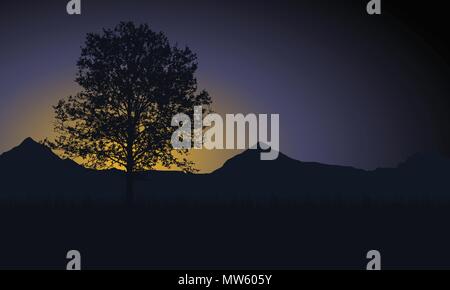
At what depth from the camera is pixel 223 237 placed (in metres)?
22.5

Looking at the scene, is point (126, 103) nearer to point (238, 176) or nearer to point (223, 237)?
point (223, 237)

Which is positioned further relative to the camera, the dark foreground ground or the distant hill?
the distant hill

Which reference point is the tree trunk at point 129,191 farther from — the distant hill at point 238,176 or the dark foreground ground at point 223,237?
the distant hill at point 238,176

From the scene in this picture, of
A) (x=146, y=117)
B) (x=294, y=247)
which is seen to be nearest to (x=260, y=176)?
(x=146, y=117)

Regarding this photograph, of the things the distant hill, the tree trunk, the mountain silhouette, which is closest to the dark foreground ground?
the mountain silhouette

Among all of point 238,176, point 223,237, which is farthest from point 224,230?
point 238,176

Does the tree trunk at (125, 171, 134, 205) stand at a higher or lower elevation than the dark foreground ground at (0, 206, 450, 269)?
higher

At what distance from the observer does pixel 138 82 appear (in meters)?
34.5

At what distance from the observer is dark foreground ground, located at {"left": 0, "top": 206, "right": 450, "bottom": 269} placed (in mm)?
19375

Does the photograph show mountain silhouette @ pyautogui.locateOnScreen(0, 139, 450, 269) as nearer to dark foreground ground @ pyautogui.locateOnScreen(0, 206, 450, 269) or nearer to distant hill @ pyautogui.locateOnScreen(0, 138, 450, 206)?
dark foreground ground @ pyautogui.locateOnScreen(0, 206, 450, 269)

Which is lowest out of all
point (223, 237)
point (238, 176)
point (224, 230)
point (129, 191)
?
point (238, 176)

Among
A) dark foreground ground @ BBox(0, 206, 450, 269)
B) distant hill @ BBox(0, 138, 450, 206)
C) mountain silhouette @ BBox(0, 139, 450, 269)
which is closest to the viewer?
dark foreground ground @ BBox(0, 206, 450, 269)

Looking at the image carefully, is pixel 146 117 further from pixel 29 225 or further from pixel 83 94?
pixel 29 225

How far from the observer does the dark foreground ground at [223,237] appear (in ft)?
63.6
